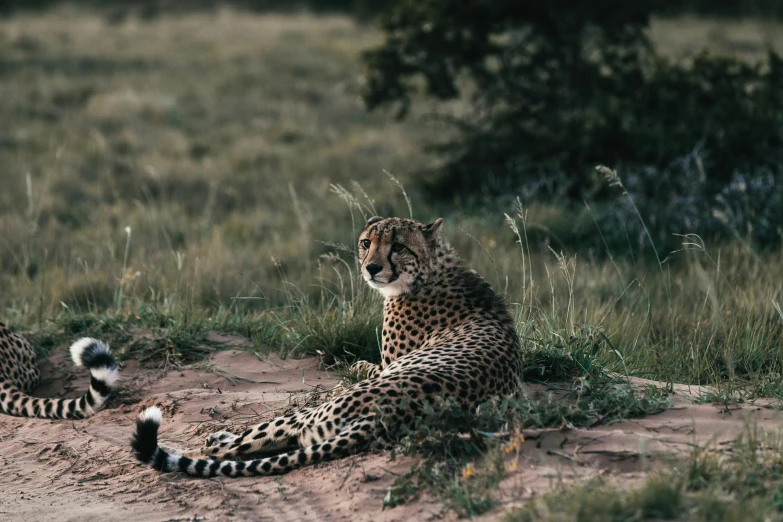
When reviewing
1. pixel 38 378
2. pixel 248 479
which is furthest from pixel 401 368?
pixel 38 378

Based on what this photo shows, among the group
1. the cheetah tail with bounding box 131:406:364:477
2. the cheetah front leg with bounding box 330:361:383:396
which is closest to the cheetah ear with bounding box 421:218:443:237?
the cheetah front leg with bounding box 330:361:383:396

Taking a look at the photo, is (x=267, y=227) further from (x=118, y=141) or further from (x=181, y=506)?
(x=181, y=506)

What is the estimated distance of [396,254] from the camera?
3.90 m

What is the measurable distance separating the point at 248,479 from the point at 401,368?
65 centimetres

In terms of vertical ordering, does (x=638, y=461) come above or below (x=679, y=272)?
above

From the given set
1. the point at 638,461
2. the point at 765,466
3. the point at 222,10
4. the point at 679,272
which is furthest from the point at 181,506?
the point at 222,10

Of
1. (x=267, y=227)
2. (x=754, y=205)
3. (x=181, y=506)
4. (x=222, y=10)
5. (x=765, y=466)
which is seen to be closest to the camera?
(x=765, y=466)

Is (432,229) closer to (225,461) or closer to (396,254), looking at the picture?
(396,254)

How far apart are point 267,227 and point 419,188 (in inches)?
54.7

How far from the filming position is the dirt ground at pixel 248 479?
2842 millimetres

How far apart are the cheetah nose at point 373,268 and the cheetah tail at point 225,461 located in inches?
34.2

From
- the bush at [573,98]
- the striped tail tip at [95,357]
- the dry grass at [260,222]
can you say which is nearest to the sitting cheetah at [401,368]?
the dry grass at [260,222]

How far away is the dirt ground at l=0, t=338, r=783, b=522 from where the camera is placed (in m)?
2.84

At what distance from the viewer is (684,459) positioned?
9.05 feet
